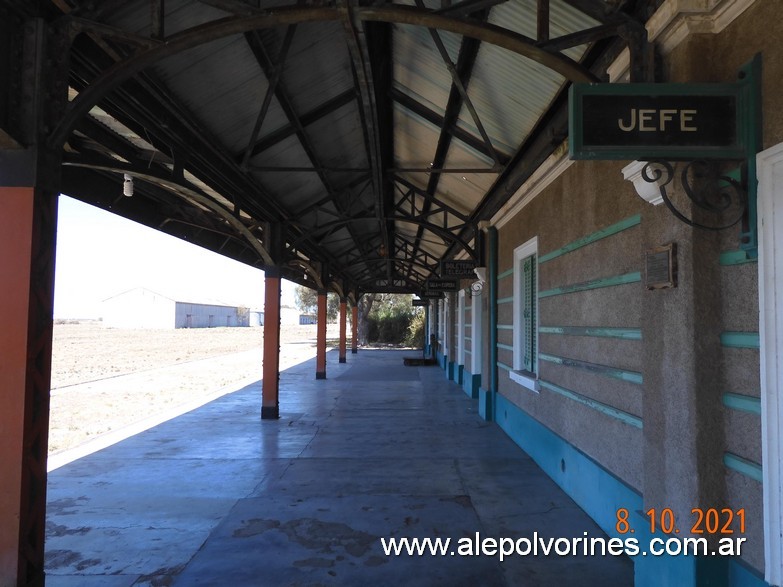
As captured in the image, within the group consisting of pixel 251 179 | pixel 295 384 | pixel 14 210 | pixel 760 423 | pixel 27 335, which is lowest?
pixel 295 384

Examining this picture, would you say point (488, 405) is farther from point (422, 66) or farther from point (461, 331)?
point (422, 66)

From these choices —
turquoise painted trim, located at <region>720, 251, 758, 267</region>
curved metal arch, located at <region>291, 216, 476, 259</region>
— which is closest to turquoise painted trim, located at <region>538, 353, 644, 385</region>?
turquoise painted trim, located at <region>720, 251, 758, 267</region>

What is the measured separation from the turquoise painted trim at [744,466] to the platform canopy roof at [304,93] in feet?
7.55

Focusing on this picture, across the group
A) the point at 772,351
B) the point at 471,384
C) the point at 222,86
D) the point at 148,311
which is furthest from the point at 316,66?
the point at 148,311

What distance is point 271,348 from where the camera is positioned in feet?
32.6

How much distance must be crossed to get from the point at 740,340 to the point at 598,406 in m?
1.98

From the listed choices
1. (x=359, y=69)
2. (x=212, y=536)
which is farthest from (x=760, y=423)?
(x=212, y=536)

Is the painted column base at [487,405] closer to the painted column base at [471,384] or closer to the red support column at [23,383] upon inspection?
the painted column base at [471,384]

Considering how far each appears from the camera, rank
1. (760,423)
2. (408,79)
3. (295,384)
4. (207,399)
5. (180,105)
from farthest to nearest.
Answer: (295,384), (207,399), (408,79), (180,105), (760,423)

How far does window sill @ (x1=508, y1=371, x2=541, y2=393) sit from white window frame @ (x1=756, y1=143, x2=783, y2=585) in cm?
387

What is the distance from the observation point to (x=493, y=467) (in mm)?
6258

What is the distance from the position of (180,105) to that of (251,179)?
234 centimetres

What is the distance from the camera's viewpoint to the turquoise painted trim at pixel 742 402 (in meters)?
2.47

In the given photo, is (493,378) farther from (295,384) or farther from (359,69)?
(295,384)
